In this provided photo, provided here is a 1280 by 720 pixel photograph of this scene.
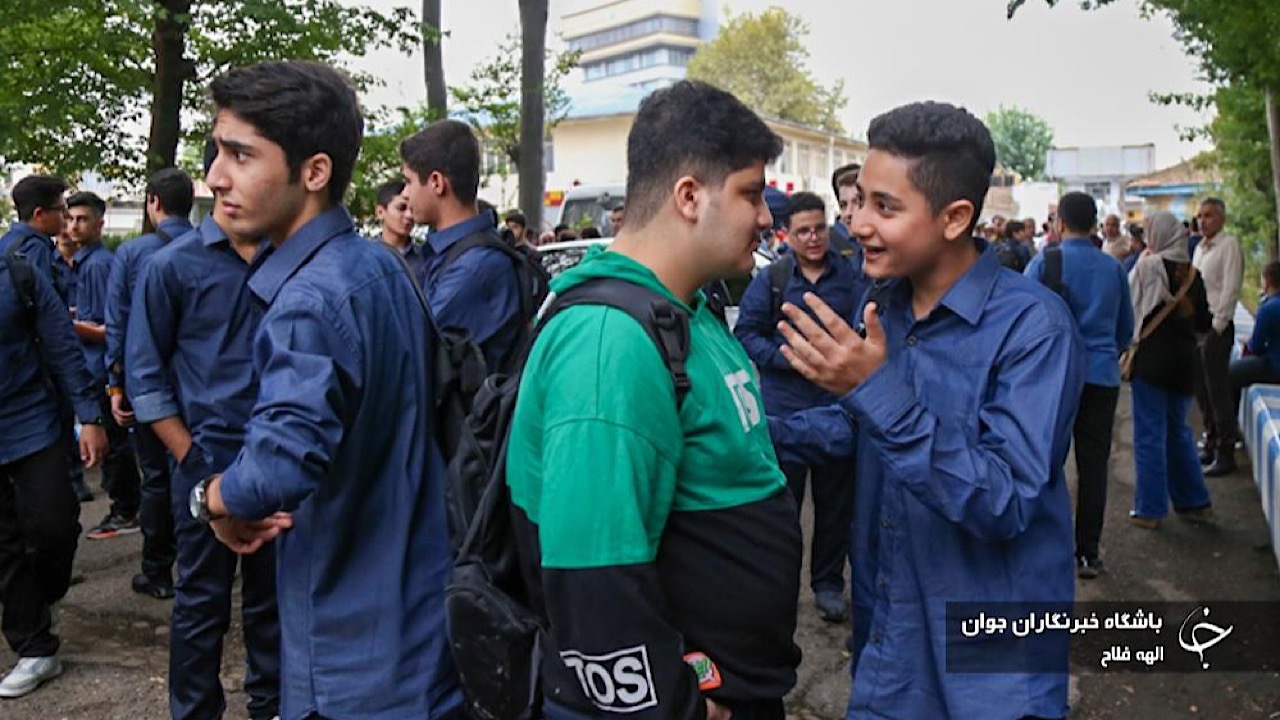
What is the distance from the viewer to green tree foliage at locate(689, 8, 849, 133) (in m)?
56.2

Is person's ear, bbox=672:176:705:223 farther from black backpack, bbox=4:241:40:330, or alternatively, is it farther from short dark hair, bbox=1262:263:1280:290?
short dark hair, bbox=1262:263:1280:290

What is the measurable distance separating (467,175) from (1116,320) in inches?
154

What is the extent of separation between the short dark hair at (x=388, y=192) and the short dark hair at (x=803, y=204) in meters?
2.50

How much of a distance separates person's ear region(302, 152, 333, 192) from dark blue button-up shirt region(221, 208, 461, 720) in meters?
0.10

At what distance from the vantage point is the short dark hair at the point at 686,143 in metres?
1.96

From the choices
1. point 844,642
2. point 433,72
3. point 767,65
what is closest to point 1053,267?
point 844,642

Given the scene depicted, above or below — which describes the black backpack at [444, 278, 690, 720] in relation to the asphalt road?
above

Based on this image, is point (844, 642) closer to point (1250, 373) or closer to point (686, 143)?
point (686, 143)

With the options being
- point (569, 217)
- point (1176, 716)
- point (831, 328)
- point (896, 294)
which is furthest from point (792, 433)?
point (569, 217)

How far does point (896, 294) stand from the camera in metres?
2.64

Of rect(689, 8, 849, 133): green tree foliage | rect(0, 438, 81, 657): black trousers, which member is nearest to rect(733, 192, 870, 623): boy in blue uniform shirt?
rect(0, 438, 81, 657): black trousers

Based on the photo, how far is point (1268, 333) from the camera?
838cm

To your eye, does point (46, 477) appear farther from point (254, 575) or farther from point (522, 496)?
point (522, 496)

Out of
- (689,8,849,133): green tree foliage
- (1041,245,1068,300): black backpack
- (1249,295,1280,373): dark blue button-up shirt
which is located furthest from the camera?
(689,8,849,133): green tree foliage
